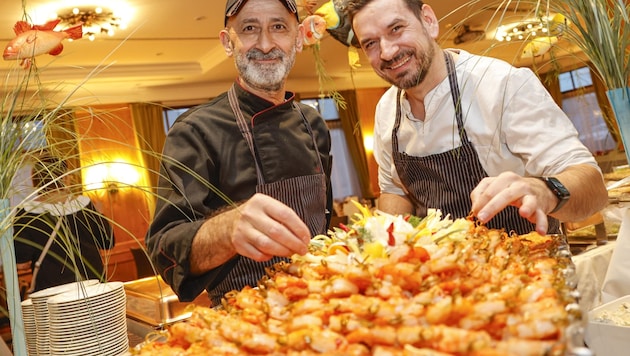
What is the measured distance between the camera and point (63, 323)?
1.98 meters

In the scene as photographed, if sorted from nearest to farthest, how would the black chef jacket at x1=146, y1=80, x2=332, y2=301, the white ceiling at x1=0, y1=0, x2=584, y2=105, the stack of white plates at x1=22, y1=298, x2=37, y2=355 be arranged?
1. the black chef jacket at x1=146, y1=80, x2=332, y2=301
2. the stack of white plates at x1=22, y1=298, x2=37, y2=355
3. the white ceiling at x1=0, y1=0, x2=584, y2=105

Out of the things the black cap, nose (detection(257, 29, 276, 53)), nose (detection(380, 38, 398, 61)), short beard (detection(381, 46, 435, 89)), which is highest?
the black cap

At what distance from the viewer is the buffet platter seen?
0.77m

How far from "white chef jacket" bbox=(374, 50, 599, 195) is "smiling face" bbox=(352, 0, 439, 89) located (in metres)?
0.13

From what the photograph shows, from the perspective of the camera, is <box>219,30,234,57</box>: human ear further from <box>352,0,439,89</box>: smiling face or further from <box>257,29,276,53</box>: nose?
<box>352,0,439,89</box>: smiling face

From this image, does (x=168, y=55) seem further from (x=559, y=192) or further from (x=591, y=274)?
(x=559, y=192)

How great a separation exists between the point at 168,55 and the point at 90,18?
273cm

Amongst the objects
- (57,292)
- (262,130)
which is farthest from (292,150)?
(57,292)

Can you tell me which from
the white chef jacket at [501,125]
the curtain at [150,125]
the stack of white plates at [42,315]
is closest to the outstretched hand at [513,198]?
the white chef jacket at [501,125]

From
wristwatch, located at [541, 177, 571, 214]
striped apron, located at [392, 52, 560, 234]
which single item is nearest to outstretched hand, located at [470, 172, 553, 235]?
wristwatch, located at [541, 177, 571, 214]

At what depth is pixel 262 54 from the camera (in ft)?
6.72

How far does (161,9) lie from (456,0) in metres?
4.19

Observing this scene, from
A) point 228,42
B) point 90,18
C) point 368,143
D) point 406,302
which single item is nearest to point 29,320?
point 228,42

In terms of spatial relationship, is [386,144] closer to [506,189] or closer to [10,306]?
[506,189]
